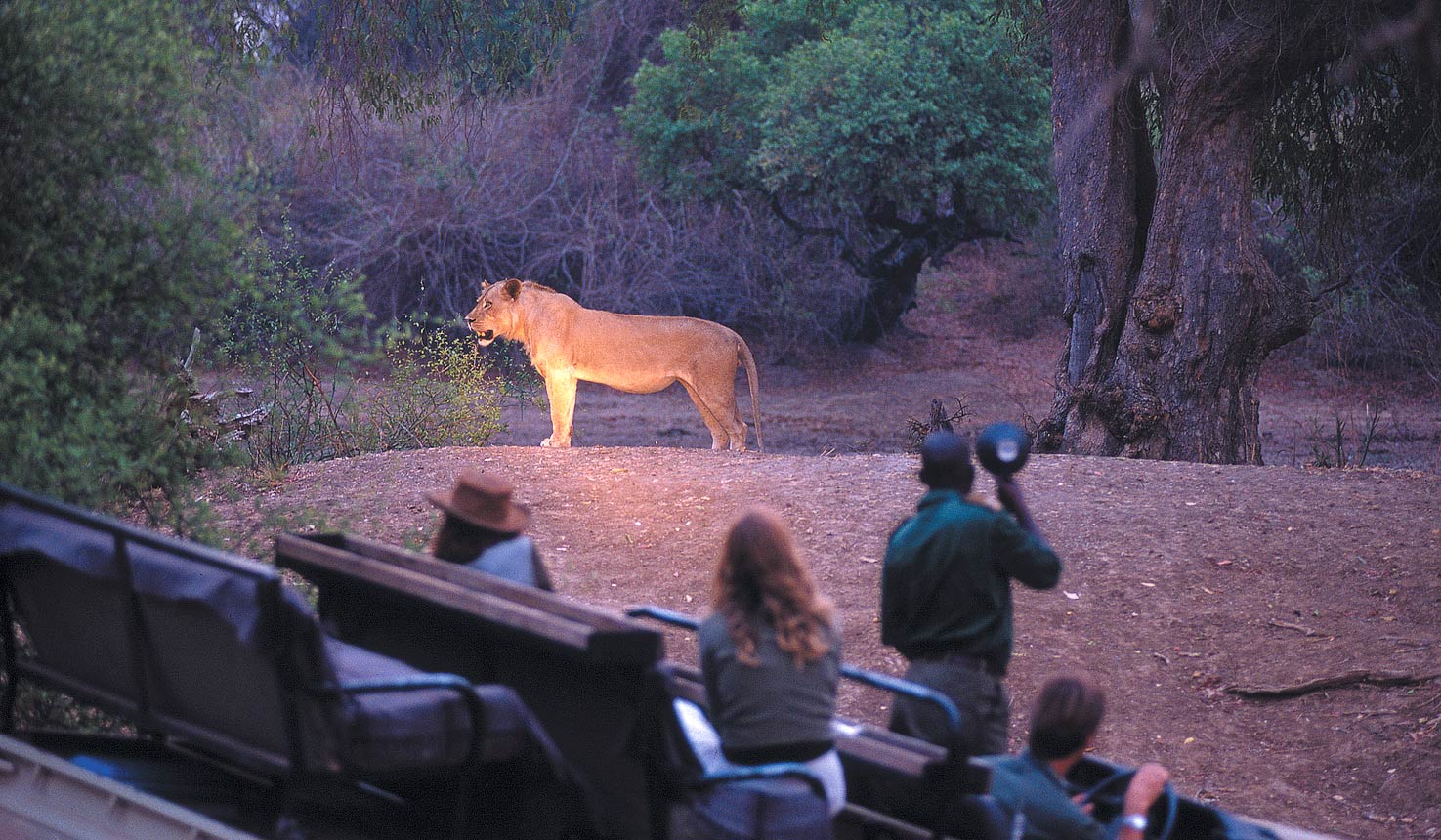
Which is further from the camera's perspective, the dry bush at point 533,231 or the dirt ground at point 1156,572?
the dry bush at point 533,231

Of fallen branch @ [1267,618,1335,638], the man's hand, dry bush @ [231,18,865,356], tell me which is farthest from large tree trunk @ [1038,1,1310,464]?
dry bush @ [231,18,865,356]

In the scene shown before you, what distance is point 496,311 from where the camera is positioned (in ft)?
42.6

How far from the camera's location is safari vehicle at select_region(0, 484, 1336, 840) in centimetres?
371

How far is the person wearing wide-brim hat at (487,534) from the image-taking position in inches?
183

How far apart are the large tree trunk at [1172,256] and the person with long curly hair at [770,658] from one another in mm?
8677

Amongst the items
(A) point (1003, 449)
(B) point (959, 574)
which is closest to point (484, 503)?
(B) point (959, 574)

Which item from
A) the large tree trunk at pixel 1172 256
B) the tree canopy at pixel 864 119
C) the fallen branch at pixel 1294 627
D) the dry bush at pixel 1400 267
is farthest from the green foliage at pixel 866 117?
the fallen branch at pixel 1294 627

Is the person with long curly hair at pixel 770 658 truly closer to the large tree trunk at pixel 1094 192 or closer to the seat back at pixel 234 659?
the seat back at pixel 234 659

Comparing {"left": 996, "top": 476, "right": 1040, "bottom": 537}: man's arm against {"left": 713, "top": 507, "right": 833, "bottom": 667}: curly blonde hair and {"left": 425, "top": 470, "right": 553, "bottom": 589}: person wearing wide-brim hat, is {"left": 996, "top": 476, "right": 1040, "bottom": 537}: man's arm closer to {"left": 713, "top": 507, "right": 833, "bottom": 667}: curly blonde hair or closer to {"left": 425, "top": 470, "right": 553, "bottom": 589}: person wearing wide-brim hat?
{"left": 713, "top": 507, "right": 833, "bottom": 667}: curly blonde hair

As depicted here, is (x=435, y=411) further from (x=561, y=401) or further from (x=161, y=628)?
(x=161, y=628)

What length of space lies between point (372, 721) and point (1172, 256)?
9.81 metres

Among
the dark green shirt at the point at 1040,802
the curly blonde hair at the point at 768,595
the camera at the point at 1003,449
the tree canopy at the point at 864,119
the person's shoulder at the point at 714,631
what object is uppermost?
the tree canopy at the point at 864,119

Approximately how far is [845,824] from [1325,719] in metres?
4.18

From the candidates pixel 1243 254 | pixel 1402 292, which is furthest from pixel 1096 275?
pixel 1402 292
